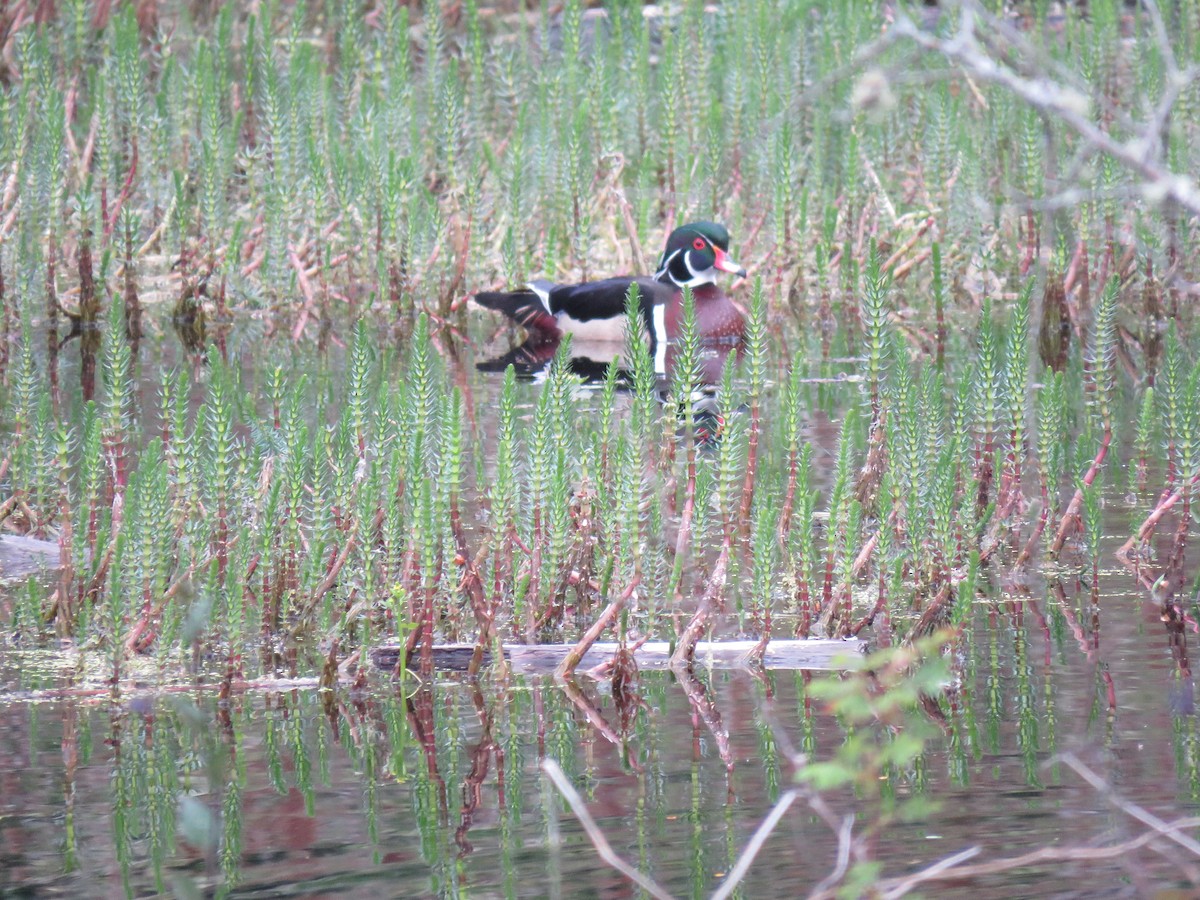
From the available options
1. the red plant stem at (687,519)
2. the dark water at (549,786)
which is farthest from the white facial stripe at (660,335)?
the dark water at (549,786)

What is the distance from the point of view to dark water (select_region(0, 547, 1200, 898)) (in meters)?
3.68

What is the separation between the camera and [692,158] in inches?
469

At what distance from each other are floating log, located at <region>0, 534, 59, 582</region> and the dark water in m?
0.73

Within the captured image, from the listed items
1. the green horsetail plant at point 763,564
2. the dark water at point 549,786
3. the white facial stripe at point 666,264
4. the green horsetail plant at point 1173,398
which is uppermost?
the white facial stripe at point 666,264

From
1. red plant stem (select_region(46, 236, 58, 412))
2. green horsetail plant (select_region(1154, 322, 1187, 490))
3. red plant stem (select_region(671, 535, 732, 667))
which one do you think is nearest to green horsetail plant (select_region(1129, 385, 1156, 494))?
green horsetail plant (select_region(1154, 322, 1187, 490))

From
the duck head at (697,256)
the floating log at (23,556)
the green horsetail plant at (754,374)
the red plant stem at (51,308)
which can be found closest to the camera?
the green horsetail plant at (754,374)

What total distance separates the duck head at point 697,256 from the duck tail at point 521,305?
65 centimetres

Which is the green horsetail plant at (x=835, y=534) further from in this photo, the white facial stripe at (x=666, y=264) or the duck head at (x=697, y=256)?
the white facial stripe at (x=666, y=264)

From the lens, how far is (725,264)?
10.9 meters

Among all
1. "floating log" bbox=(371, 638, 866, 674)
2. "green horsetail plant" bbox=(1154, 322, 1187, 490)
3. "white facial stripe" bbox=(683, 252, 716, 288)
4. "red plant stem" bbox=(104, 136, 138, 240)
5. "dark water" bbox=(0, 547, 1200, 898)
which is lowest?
"dark water" bbox=(0, 547, 1200, 898)

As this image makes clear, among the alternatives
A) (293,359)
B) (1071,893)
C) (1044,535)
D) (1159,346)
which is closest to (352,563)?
(1044,535)

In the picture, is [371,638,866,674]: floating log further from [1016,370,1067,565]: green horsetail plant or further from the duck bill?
the duck bill

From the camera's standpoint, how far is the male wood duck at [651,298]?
426 inches

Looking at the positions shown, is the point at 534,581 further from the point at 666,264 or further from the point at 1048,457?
the point at 666,264
